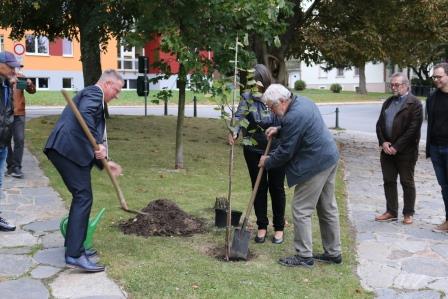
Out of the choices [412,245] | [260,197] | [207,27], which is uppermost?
[207,27]

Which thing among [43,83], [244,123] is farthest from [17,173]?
[43,83]

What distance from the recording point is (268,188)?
602 cm

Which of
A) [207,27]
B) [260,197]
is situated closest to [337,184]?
[207,27]

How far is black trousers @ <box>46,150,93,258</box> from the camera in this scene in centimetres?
482

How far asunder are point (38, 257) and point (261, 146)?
243 cm

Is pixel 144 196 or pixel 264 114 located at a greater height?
pixel 264 114

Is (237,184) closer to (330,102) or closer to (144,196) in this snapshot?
(144,196)

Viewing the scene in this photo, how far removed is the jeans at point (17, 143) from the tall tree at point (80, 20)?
424cm

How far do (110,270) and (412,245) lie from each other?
3346 millimetres

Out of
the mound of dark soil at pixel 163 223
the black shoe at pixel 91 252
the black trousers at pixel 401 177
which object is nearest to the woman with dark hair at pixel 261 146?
the mound of dark soil at pixel 163 223

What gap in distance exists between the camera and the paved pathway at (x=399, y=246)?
503 cm

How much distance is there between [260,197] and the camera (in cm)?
597

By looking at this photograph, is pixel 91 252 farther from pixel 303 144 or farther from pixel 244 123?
pixel 303 144

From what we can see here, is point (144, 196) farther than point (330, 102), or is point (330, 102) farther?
point (330, 102)
